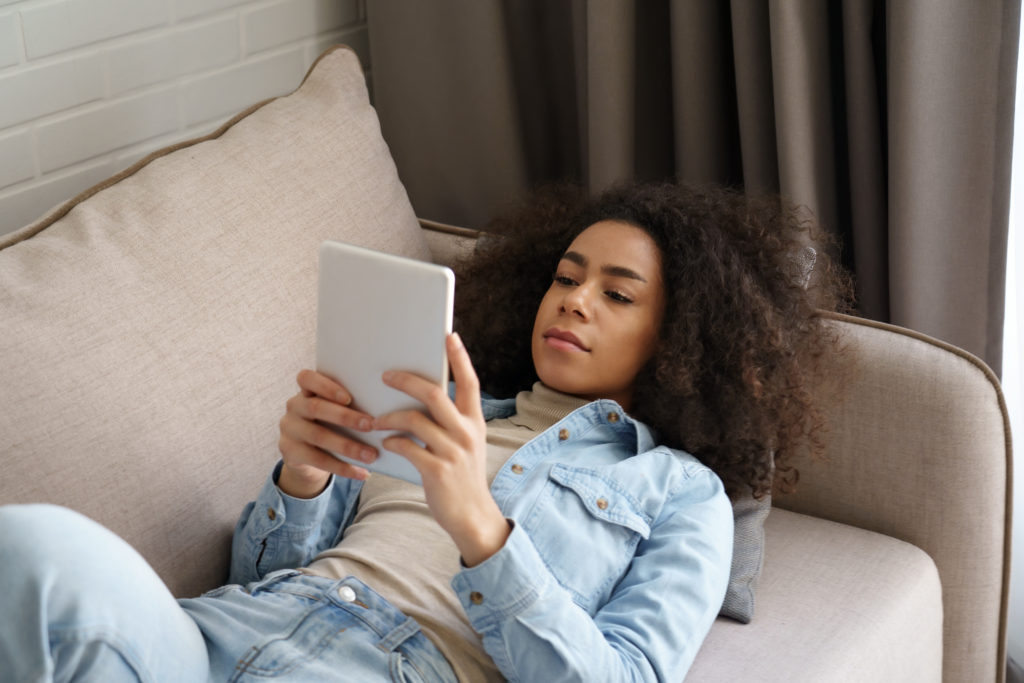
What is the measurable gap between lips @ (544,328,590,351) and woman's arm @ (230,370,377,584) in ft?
0.95

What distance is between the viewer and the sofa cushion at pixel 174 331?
1178 millimetres

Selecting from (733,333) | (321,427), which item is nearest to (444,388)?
(321,427)

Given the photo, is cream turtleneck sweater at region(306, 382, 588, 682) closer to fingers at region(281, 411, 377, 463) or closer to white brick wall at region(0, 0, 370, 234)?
fingers at region(281, 411, 377, 463)

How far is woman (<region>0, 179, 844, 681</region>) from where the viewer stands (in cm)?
99

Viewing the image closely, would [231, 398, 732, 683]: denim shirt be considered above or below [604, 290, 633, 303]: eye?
below

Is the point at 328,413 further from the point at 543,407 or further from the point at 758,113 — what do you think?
the point at 758,113

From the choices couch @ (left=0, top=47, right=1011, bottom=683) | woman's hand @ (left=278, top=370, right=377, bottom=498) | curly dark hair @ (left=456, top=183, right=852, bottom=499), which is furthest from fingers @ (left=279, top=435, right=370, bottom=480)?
curly dark hair @ (left=456, top=183, right=852, bottom=499)

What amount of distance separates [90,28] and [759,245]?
38.8 inches

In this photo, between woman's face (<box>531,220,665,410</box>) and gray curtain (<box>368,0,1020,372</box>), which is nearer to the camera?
woman's face (<box>531,220,665,410</box>)

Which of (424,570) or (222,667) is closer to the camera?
(222,667)

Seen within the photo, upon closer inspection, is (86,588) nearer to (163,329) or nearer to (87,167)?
(163,329)

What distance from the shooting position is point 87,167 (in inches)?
67.5

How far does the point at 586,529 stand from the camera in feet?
4.01

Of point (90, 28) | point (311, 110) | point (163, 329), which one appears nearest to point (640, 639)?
point (163, 329)
